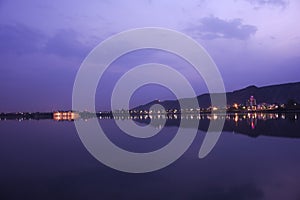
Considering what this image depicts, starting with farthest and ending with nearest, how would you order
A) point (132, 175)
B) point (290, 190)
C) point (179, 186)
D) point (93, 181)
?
point (132, 175) < point (93, 181) < point (179, 186) < point (290, 190)

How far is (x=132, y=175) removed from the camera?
13.5m

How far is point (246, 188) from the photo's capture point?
10.7m

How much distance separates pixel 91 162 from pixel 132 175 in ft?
14.2

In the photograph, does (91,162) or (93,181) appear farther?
(91,162)

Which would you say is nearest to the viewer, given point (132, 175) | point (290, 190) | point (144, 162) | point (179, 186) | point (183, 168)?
point (290, 190)

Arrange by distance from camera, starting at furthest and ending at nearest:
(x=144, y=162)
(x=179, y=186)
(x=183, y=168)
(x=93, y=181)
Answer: (x=144, y=162) → (x=183, y=168) → (x=93, y=181) → (x=179, y=186)

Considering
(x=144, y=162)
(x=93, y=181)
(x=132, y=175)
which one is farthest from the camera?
(x=144, y=162)

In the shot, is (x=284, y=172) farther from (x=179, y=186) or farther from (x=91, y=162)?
(x=91, y=162)

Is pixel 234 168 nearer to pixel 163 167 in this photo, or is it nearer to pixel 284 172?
pixel 284 172

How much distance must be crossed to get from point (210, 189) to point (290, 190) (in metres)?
2.42

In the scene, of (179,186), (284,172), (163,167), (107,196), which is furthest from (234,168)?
(107,196)

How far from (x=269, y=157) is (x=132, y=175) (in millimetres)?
7773

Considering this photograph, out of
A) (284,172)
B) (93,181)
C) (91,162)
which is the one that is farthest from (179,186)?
(91,162)

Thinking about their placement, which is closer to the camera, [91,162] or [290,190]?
[290,190]
